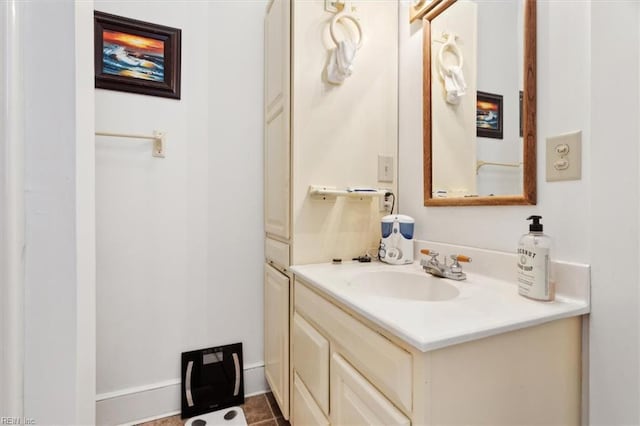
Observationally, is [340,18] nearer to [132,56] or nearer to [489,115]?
[489,115]

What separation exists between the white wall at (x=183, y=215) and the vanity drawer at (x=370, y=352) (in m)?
0.74

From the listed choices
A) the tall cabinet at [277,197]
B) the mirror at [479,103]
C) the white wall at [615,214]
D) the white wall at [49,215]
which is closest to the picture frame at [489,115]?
the mirror at [479,103]

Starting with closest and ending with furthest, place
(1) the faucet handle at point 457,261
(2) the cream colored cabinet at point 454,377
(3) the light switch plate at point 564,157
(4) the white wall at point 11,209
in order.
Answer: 1. (4) the white wall at point 11,209
2. (2) the cream colored cabinet at point 454,377
3. (3) the light switch plate at point 564,157
4. (1) the faucet handle at point 457,261

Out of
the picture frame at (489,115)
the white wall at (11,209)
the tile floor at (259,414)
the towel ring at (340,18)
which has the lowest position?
the tile floor at (259,414)

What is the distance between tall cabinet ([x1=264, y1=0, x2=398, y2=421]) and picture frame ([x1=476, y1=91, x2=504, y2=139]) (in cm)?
43

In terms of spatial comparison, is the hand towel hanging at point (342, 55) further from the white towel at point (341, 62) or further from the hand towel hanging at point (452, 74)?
the hand towel hanging at point (452, 74)

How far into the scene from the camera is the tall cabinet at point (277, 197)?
1.31 metres

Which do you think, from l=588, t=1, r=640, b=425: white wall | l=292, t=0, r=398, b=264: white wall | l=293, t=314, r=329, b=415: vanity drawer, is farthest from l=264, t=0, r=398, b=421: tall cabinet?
l=588, t=1, r=640, b=425: white wall

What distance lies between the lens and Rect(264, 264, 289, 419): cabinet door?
1.32m

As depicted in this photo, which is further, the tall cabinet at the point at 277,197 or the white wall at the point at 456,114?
the tall cabinet at the point at 277,197

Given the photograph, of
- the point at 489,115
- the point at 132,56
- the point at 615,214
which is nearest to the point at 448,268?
the point at 615,214

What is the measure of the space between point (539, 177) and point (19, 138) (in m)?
1.20

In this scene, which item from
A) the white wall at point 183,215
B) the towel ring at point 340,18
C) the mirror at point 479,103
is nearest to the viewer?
the mirror at point 479,103

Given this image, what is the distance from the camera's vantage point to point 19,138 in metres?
0.45
